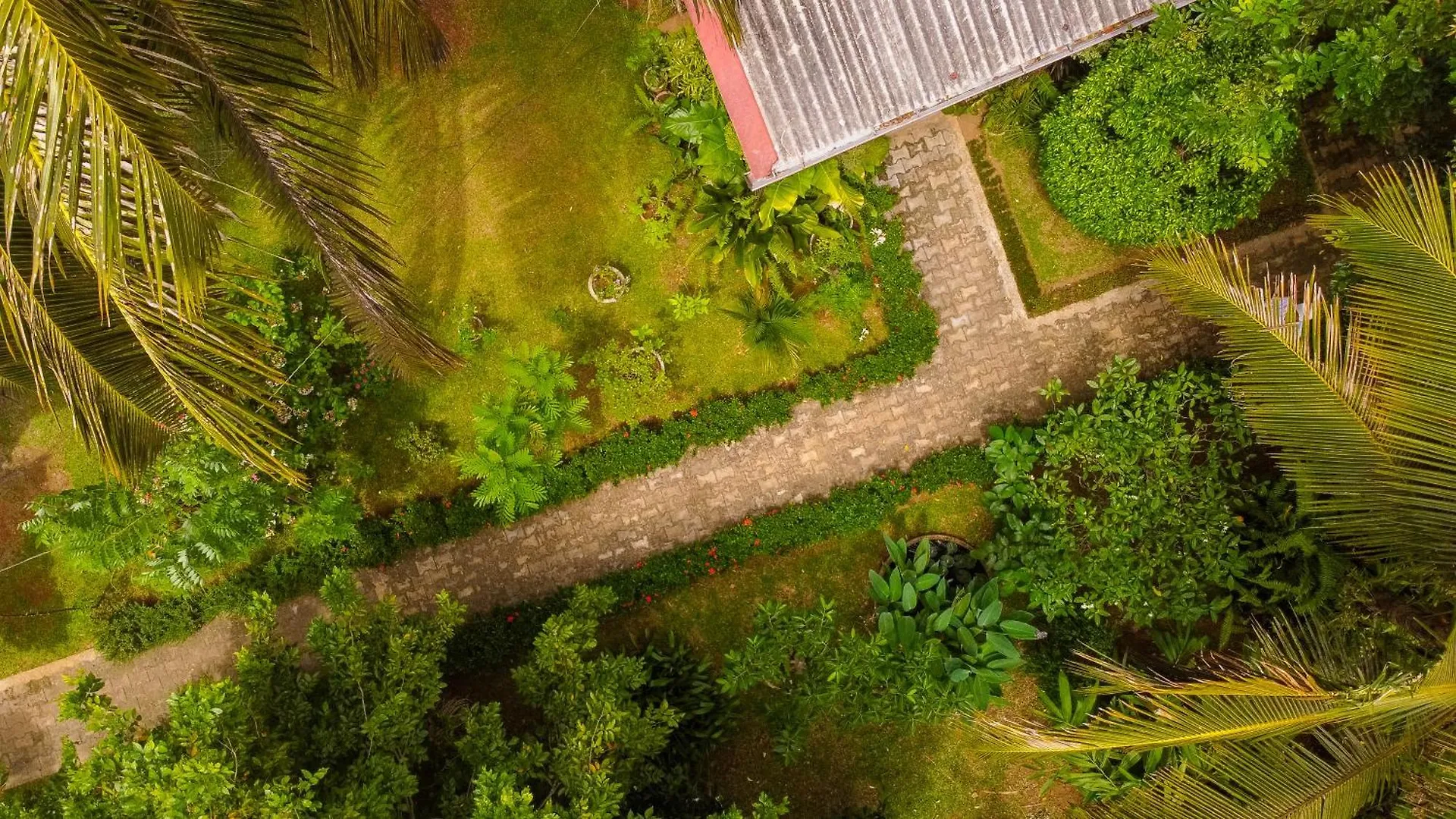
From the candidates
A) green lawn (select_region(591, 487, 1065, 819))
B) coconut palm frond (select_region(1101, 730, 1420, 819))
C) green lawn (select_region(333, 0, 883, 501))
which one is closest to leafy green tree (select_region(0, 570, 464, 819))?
green lawn (select_region(333, 0, 883, 501))

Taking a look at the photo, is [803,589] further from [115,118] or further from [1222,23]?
[115,118]

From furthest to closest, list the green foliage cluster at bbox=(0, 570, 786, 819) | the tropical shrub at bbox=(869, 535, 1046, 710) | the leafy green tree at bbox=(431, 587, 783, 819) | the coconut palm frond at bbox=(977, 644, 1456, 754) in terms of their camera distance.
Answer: the tropical shrub at bbox=(869, 535, 1046, 710)
the leafy green tree at bbox=(431, 587, 783, 819)
the green foliage cluster at bbox=(0, 570, 786, 819)
the coconut palm frond at bbox=(977, 644, 1456, 754)

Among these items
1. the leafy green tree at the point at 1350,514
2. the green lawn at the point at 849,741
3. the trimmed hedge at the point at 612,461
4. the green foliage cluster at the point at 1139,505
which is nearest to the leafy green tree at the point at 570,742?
the green lawn at the point at 849,741

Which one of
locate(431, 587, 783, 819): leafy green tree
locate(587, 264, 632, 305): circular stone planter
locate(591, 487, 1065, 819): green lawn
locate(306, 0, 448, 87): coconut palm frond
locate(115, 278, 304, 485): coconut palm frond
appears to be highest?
locate(306, 0, 448, 87): coconut palm frond

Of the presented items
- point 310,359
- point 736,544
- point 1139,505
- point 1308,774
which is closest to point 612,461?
point 736,544

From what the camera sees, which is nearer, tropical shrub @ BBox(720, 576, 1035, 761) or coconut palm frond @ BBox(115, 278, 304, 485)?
coconut palm frond @ BBox(115, 278, 304, 485)

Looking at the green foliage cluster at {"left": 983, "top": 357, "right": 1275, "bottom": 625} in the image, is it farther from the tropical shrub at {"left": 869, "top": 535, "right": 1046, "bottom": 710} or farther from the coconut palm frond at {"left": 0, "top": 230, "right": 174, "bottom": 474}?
the coconut palm frond at {"left": 0, "top": 230, "right": 174, "bottom": 474}
